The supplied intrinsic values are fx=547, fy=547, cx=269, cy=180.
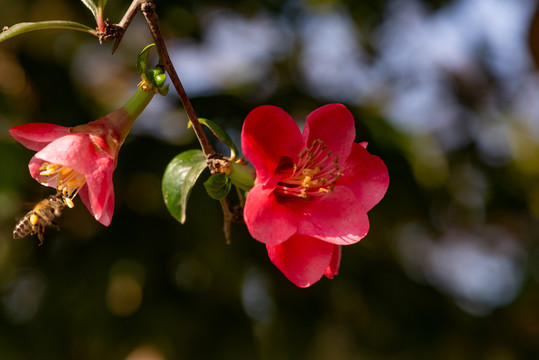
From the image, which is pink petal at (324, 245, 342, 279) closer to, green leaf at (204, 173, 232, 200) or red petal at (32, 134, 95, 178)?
green leaf at (204, 173, 232, 200)

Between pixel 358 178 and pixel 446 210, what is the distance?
159 cm

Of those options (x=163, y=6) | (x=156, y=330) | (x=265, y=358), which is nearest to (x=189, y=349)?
(x=156, y=330)

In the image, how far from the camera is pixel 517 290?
2.06m

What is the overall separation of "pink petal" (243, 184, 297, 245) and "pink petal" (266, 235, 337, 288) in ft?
0.11

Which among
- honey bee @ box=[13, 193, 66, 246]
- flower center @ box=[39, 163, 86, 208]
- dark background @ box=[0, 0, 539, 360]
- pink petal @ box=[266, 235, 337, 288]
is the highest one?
flower center @ box=[39, 163, 86, 208]

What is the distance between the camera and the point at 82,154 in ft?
1.83

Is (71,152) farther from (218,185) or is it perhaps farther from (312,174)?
(312,174)

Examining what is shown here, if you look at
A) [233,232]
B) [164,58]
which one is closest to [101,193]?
[164,58]

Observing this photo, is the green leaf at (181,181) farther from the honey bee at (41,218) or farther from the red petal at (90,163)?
the honey bee at (41,218)

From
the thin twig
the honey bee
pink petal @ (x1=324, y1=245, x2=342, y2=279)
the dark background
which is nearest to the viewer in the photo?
the thin twig

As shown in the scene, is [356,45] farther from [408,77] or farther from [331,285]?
[331,285]

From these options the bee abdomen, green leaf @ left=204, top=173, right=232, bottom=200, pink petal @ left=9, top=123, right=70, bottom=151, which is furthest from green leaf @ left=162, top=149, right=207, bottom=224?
the bee abdomen

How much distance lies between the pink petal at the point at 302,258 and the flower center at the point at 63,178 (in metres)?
0.23

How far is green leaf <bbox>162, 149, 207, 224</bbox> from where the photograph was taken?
57 cm
